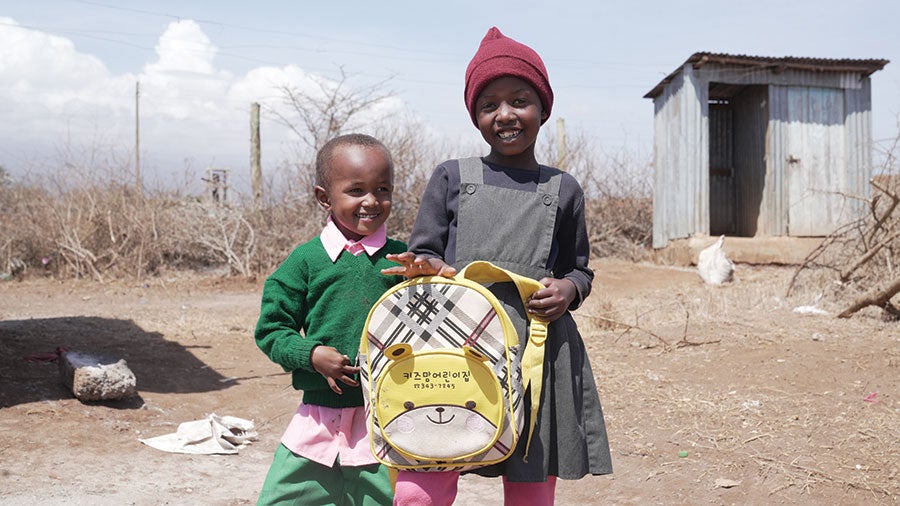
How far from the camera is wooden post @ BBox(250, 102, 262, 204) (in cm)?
1295

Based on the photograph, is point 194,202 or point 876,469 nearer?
point 876,469

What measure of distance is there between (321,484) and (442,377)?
1.80ft

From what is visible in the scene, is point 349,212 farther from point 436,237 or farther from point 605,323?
point 605,323

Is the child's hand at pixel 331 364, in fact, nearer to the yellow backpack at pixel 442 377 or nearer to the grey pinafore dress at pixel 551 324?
the yellow backpack at pixel 442 377

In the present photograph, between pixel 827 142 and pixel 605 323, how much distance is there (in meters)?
7.37

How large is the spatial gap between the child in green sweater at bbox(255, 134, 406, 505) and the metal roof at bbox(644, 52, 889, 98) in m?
10.3

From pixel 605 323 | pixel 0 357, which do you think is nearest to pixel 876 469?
pixel 605 323

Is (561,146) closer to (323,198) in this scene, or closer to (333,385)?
(323,198)

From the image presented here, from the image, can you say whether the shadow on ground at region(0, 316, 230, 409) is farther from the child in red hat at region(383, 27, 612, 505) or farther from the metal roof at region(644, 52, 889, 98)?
the metal roof at region(644, 52, 889, 98)

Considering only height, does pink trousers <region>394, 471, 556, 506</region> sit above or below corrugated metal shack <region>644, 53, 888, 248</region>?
below

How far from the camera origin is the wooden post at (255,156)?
42.5 feet

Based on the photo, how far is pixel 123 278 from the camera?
11.5m

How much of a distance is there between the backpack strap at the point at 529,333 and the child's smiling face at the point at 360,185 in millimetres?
315

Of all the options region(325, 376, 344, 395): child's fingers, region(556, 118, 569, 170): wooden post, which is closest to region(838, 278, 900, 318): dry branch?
region(325, 376, 344, 395): child's fingers
